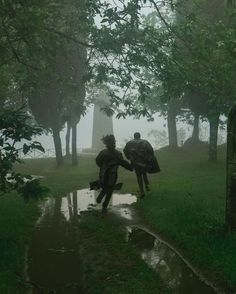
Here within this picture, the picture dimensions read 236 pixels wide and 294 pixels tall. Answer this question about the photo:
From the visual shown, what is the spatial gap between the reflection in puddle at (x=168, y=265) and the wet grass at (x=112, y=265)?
183 millimetres

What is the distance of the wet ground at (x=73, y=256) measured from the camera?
6871mm

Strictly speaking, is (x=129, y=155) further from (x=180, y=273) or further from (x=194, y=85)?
(x=180, y=273)

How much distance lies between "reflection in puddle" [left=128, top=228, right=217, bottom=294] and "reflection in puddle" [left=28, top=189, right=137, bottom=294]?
4.44 feet

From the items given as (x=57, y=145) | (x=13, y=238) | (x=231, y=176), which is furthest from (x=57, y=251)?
(x=57, y=145)

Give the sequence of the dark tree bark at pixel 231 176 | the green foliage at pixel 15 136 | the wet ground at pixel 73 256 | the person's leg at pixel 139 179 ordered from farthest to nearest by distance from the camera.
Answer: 1. the person's leg at pixel 139 179
2. the dark tree bark at pixel 231 176
3. the green foliage at pixel 15 136
4. the wet ground at pixel 73 256

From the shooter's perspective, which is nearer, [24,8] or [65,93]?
[24,8]

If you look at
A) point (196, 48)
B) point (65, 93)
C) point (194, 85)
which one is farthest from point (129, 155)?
point (65, 93)

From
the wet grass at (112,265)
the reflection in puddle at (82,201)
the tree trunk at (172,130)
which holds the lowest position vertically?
the wet grass at (112,265)

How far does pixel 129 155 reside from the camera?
48.5 feet

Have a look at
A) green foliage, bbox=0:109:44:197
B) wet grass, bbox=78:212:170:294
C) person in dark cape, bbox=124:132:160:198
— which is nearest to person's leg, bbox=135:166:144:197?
person in dark cape, bbox=124:132:160:198

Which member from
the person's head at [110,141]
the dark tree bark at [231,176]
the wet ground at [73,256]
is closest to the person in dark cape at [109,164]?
the person's head at [110,141]

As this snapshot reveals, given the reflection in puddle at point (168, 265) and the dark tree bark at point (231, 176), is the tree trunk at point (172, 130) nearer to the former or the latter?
the reflection in puddle at point (168, 265)

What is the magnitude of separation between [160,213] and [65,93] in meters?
21.9

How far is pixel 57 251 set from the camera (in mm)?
8789
